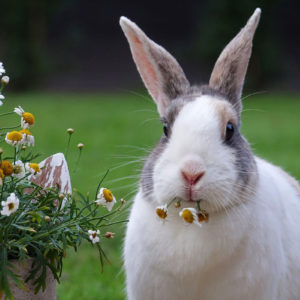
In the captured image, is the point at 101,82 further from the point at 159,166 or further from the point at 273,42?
the point at 159,166

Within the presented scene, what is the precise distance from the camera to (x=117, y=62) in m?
15.0

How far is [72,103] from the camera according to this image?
11.1 meters

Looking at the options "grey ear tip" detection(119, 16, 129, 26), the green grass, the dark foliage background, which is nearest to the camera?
"grey ear tip" detection(119, 16, 129, 26)

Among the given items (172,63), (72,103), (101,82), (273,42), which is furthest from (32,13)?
(172,63)

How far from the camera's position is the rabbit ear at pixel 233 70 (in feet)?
8.13

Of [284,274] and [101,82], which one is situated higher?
[284,274]

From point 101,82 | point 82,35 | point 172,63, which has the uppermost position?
point 172,63

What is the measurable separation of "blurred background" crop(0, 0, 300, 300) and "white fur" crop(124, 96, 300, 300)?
4.54 metres

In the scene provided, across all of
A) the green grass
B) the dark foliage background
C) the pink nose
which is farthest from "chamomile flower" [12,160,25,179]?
the dark foliage background

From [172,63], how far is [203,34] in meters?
10.8

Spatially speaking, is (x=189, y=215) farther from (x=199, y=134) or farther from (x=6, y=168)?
(x=6, y=168)

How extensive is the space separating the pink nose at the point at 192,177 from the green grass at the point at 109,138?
1.35ft

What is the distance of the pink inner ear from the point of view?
2.65m

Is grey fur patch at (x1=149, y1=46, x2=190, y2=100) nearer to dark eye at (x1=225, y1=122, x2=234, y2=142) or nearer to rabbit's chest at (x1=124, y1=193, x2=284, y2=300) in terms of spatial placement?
dark eye at (x1=225, y1=122, x2=234, y2=142)
